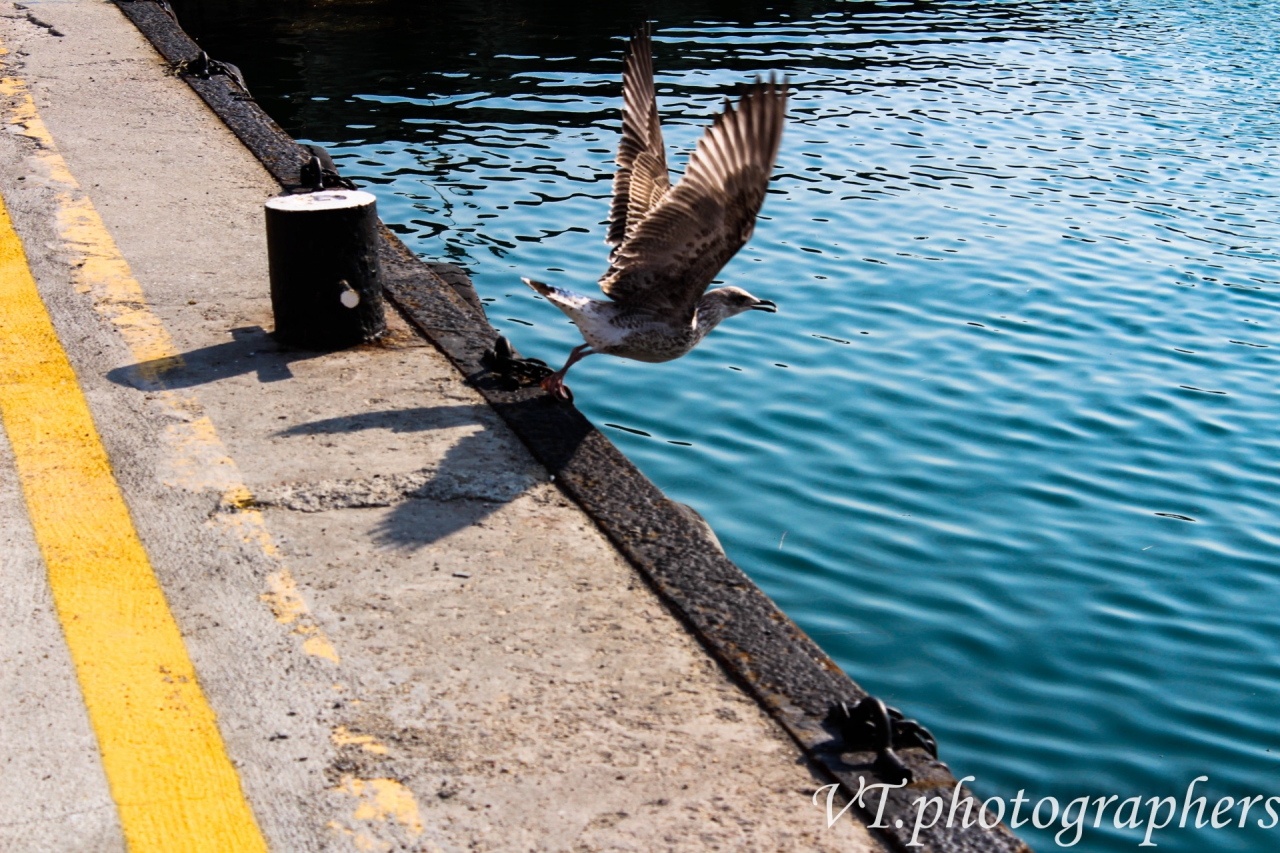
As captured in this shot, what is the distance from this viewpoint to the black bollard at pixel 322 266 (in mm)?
5090

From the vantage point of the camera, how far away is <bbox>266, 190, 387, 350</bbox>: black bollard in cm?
509

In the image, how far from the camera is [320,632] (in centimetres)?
349

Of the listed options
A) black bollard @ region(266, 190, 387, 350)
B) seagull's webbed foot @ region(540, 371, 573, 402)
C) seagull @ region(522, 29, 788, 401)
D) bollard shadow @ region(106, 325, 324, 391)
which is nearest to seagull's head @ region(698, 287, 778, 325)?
seagull @ region(522, 29, 788, 401)

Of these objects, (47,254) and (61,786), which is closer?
(61,786)

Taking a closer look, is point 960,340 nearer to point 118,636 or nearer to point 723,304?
point 723,304

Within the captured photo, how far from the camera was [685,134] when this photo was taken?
1275 centimetres

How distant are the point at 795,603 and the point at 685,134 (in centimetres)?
798

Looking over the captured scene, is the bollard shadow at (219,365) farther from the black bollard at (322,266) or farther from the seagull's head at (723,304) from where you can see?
the seagull's head at (723,304)

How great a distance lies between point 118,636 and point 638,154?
11.1 ft

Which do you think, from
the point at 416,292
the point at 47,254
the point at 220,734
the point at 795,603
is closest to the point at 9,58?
the point at 47,254

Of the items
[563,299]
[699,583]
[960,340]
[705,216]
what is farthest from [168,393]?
[960,340]

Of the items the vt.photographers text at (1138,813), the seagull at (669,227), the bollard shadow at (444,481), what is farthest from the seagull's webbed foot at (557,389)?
the vt.photographers text at (1138,813)

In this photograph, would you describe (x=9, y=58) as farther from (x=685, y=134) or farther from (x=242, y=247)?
(x=685, y=134)

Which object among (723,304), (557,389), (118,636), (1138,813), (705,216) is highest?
(705,216)
